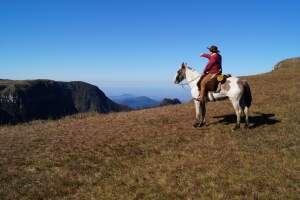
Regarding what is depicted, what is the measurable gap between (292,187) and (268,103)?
17.8m

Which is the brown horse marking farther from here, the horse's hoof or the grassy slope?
the grassy slope

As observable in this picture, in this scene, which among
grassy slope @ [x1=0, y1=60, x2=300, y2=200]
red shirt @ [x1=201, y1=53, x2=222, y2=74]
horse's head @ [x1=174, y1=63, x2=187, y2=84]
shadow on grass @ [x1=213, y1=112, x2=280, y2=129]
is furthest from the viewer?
horse's head @ [x1=174, y1=63, x2=187, y2=84]

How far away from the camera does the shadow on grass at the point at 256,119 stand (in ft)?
70.1

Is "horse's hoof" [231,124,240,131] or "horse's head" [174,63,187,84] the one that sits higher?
"horse's head" [174,63,187,84]

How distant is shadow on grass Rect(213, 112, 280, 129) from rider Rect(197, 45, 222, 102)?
2936 millimetres

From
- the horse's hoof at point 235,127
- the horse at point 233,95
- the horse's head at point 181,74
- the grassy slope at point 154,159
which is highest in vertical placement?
the horse's head at point 181,74

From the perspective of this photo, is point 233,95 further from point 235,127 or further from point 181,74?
point 181,74

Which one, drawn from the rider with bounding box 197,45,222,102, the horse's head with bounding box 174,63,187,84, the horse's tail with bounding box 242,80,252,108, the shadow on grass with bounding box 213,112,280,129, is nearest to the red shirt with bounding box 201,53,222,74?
the rider with bounding box 197,45,222,102

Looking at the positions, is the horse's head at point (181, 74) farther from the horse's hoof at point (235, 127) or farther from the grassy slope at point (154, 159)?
the horse's hoof at point (235, 127)

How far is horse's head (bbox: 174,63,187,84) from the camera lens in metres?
23.0

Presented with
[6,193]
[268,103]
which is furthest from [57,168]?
[268,103]

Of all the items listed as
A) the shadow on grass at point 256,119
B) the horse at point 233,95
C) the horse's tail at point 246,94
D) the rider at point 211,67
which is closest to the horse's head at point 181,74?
the horse at point 233,95

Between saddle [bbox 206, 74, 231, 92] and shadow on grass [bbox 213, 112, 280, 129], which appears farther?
shadow on grass [bbox 213, 112, 280, 129]

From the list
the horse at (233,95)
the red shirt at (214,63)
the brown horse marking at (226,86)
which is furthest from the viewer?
the red shirt at (214,63)
